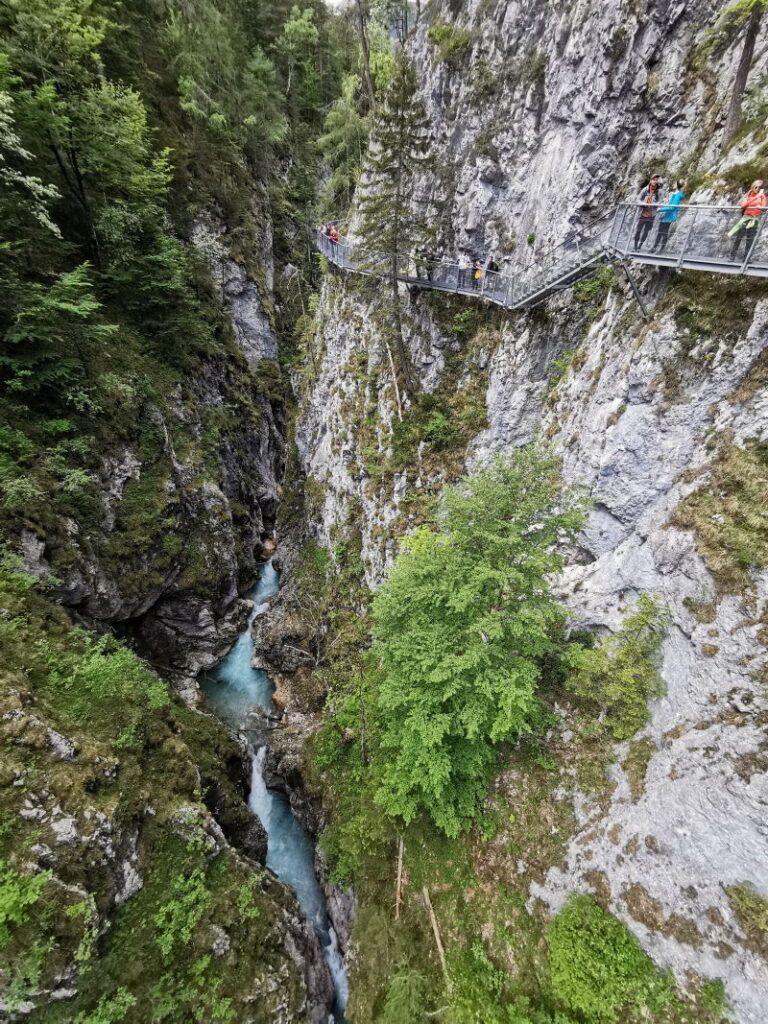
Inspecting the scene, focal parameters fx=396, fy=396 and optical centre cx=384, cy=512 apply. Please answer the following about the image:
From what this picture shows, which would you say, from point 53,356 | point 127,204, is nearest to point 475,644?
point 53,356

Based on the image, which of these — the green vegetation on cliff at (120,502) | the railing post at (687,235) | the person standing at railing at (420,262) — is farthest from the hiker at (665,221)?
the green vegetation on cliff at (120,502)

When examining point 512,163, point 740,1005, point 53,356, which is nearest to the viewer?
point 740,1005

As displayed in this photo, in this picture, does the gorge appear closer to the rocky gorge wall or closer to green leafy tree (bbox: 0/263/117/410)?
the rocky gorge wall

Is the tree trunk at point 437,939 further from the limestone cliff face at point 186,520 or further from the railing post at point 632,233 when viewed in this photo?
the railing post at point 632,233

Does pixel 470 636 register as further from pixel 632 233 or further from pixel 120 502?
pixel 120 502

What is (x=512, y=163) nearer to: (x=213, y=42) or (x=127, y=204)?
(x=127, y=204)

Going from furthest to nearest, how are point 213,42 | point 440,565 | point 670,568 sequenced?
point 213,42, point 440,565, point 670,568

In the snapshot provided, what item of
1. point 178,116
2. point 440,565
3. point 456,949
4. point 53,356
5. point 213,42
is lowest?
point 456,949
